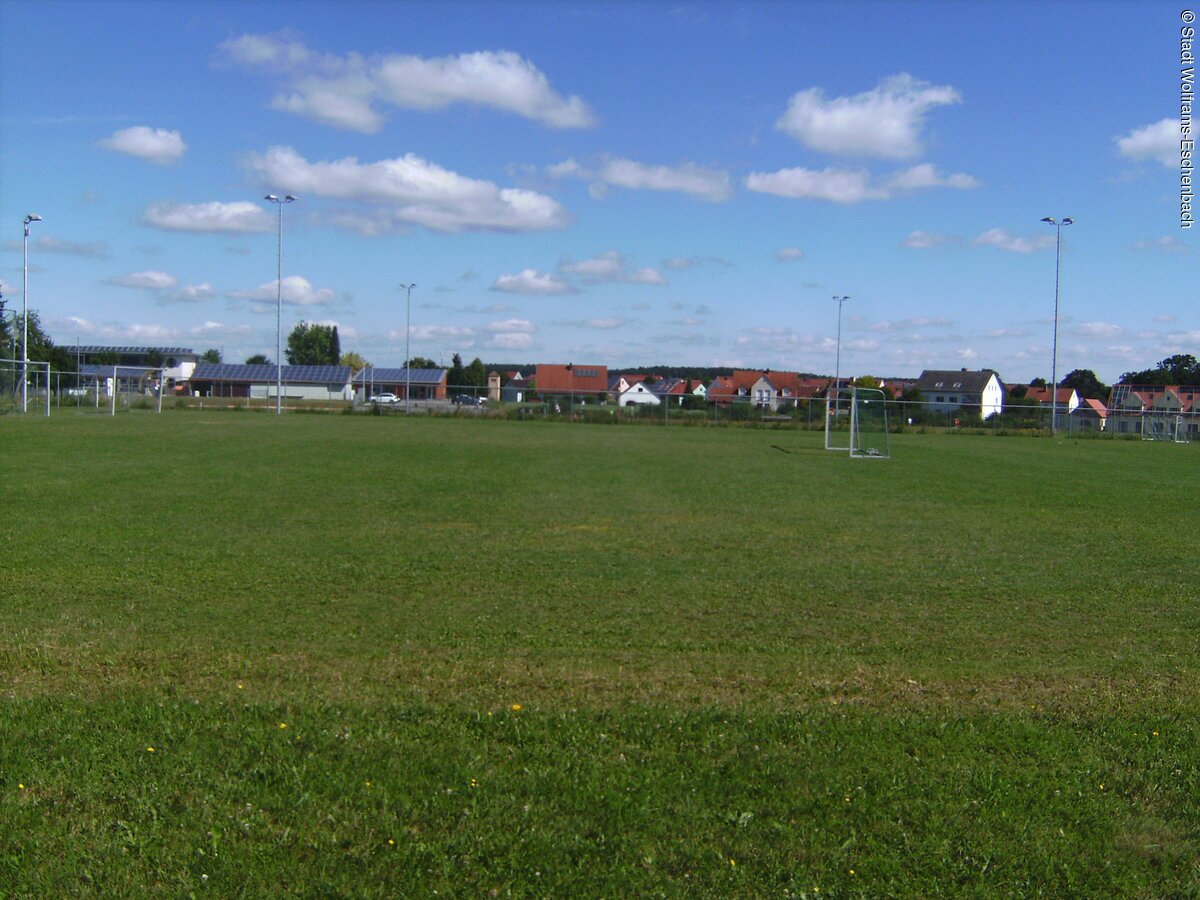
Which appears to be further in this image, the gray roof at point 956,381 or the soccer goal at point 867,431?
the gray roof at point 956,381

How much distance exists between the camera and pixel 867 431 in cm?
3744

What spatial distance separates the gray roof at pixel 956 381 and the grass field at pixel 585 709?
337 feet

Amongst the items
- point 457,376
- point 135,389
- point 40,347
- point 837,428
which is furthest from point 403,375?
point 837,428

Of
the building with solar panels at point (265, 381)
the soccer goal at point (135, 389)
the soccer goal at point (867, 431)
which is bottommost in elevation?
the soccer goal at point (867, 431)

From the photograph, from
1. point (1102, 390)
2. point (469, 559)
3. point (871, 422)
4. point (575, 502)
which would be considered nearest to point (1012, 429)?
point (871, 422)

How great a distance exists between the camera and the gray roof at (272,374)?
11200cm

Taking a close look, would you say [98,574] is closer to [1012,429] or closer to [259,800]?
[259,800]

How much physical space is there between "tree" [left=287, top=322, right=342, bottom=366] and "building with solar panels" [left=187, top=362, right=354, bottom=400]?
96.4ft

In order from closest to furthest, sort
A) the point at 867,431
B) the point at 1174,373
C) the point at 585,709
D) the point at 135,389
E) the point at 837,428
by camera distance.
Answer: the point at 585,709 → the point at 867,431 → the point at 837,428 → the point at 135,389 → the point at 1174,373

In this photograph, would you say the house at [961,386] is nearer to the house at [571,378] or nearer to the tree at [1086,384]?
the tree at [1086,384]

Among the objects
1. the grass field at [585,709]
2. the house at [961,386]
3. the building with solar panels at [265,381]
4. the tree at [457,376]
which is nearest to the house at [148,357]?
the building with solar panels at [265,381]

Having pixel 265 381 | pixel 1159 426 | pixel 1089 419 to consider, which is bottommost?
pixel 1159 426

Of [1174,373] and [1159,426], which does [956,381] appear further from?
[1159,426]

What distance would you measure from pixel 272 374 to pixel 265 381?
3.54 m
